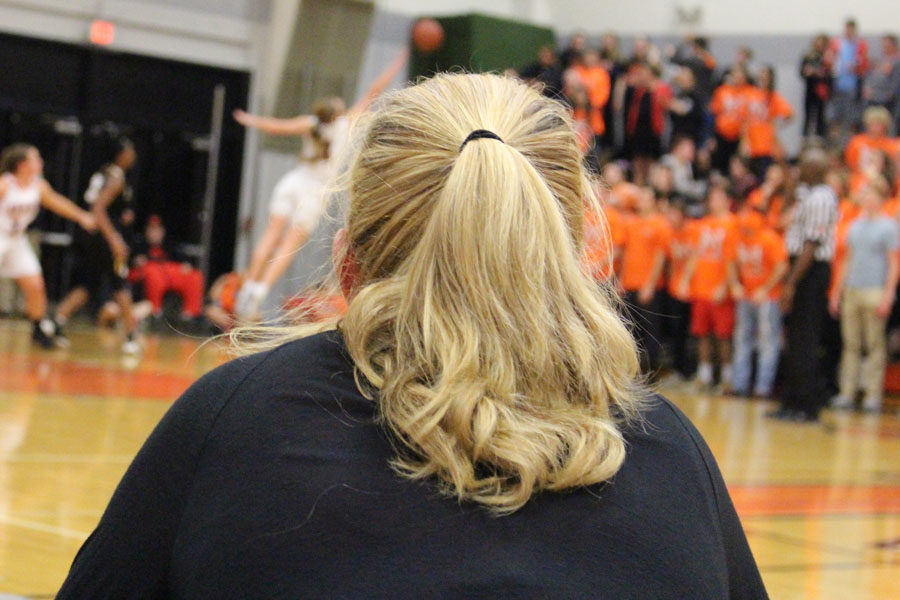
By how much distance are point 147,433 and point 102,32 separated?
11404mm

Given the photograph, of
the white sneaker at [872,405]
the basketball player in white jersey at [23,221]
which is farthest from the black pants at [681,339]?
the basketball player in white jersey at [23,221]

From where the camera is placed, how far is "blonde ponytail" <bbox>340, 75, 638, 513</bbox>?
3.65 ft

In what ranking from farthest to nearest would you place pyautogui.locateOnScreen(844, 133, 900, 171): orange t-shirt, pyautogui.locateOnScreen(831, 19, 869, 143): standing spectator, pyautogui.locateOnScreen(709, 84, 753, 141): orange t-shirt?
pyautogui.locateOnScreen(709, 84, 753, 141): orange t-shirt → pyautogui.locateOnScreen(831, 19, 869, 143): standing spectator → pyautogui.locateOnScreen(844, 133, 900, 171): orange t-shirt

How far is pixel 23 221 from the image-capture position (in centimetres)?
949

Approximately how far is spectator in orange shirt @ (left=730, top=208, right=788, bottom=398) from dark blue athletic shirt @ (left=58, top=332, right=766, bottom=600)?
391 inches

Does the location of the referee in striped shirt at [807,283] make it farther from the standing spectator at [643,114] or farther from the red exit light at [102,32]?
the red exit light at [102,32]

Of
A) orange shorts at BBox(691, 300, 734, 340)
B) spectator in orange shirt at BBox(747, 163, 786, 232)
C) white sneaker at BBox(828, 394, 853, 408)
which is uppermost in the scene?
spectator in orange shirt at BBox(747, 163, 786, 232)

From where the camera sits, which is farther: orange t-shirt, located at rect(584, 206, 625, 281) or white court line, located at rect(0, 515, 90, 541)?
white court line, located at rect(0, 515, 90, 541)

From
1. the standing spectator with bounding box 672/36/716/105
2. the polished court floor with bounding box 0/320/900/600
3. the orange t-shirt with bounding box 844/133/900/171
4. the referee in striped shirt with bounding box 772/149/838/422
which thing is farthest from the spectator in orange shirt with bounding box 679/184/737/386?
the standing spectator with bounding box 672/36/716/105

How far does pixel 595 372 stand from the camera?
3.92ft

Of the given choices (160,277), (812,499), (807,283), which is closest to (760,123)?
(807,283)

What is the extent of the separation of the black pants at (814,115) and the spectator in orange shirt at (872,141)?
2.03 metres

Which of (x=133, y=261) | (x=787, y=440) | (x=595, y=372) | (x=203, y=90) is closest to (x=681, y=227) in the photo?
(x=787, y=440)

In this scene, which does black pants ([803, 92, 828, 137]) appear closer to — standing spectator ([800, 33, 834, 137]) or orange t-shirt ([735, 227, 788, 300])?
standing spectator ([800, 33, 834, 137])
